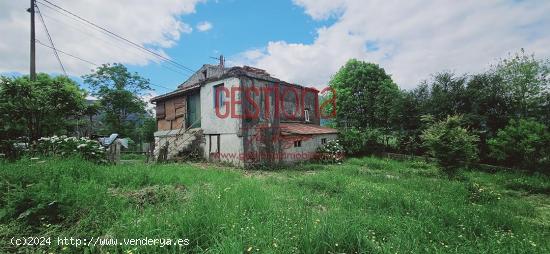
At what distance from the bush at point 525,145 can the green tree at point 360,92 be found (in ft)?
28.2

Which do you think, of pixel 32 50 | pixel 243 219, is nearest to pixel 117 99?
pixel 32 50

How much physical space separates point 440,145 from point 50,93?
15177 mm

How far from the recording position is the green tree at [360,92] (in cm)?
2128

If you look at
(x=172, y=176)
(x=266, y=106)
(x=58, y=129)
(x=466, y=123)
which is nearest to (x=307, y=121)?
(x=266, y=106)

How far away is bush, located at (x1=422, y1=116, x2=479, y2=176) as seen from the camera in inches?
363

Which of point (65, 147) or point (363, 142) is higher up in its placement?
point (65, 147)

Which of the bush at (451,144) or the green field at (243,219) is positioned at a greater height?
the bush at (451,144)

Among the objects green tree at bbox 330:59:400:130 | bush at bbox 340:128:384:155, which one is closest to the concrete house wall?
bush at bbox 340:128:384:155

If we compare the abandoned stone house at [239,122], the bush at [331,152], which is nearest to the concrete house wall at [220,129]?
the abandoned stone house at [239,122]

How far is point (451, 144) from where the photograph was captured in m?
9.36

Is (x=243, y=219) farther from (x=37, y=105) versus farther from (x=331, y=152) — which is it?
(x=331, y=152)

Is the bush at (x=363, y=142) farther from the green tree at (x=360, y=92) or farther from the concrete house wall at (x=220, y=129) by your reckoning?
the concrete house wall at (x=220, y=129)

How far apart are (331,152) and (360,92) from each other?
32.4ft

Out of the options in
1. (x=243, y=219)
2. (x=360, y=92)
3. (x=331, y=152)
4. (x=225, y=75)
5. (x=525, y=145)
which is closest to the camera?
(x=243, y=219)
